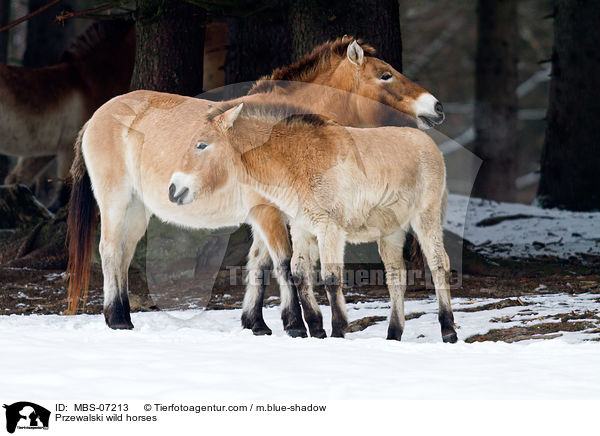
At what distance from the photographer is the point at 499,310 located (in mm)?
7168

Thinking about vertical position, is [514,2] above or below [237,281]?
above

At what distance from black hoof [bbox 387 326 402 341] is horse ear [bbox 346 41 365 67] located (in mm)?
2372

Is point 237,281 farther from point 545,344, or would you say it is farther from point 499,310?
point 545,344

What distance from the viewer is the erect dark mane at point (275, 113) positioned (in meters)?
6.49

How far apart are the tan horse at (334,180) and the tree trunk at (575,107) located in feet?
24.9

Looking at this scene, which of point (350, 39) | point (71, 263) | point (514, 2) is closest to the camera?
point (350, 39)

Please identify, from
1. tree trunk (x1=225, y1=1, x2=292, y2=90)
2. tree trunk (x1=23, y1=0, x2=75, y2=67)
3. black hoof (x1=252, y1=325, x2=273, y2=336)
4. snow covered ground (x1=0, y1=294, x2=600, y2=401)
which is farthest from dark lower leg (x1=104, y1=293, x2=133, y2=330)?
tree trunk (x1=23, y1=0, x2=75, y2=67)

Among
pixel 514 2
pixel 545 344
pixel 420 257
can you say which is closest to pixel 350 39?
pixel 420 257

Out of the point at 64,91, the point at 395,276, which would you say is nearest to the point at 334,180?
the point at 395,276

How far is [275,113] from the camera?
6.57m

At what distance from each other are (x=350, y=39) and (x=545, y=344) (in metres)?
3.25

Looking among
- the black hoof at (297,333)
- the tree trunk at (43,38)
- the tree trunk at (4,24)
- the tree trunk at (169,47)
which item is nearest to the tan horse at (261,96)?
the black hoof at (297,333)

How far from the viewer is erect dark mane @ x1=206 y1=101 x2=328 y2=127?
6.49 meters

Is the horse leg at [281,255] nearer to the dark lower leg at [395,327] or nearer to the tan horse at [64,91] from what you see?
the dark lower leg at [395,327]
